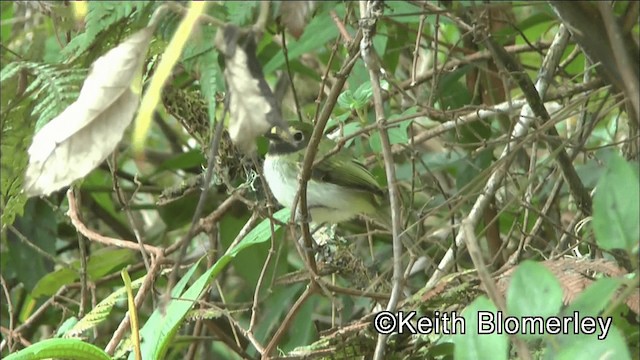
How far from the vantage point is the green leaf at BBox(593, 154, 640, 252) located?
1.03 meters

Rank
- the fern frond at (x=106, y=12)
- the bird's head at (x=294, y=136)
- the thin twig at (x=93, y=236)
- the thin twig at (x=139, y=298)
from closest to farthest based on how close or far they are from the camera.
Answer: the fern frond at (x=106, y=12)
the thin twig at (x=139, y=298)
the thin twig at (x=93, y=236)
the bird's head at (x=294, y=136)

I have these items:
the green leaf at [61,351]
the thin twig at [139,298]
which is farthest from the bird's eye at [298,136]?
the green leaf at [61,351]

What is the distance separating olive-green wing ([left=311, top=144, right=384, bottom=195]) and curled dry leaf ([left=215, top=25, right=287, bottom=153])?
5.68 feet

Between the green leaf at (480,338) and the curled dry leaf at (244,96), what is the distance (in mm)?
321

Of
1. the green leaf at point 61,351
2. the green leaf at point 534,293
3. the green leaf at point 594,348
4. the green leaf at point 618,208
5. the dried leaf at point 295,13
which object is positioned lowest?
the green leaf at point 61,351

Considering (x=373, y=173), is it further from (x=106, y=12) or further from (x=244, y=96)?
(x=244, y=96)

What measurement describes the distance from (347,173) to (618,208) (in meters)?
2.00

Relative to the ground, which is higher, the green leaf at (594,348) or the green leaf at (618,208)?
the green leaf at (618,208)

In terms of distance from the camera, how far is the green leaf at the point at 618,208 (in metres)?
1.03

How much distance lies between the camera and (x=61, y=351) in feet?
6.07

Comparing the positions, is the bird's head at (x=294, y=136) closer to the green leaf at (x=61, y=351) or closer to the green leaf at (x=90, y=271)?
the green leaf at (x=90, y=271)

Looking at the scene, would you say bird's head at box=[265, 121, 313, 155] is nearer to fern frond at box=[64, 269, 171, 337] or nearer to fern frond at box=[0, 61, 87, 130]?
fern frond at box=[64, 269, 171, 337]

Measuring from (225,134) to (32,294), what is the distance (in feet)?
4.53

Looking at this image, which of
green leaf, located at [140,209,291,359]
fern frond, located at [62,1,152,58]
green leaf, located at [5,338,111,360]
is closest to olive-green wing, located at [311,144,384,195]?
green leaf, located at [140,209,291,359]
